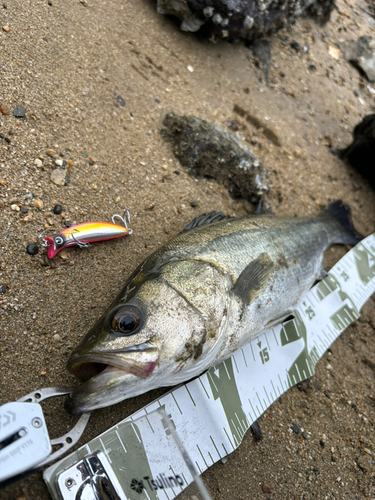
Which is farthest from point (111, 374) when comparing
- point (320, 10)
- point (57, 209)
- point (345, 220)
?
point (320, 10)

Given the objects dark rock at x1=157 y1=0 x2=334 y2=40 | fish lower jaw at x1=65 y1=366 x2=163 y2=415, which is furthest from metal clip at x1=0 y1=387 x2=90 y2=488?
dark rock at x1=157 y1=0 x2=334 y2=40

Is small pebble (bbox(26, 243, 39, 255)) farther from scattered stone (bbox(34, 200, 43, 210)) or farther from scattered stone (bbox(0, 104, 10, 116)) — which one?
scattered stone (bbox(0, 104, 10, 116))

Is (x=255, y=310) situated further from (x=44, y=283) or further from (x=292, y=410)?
(x=44, y=283)

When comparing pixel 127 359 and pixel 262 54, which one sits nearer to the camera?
pixel 127 359

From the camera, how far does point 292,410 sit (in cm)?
267

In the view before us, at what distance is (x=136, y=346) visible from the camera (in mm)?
1688

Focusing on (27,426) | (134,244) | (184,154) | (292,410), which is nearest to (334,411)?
(292,410)

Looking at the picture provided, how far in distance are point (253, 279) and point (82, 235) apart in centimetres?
124

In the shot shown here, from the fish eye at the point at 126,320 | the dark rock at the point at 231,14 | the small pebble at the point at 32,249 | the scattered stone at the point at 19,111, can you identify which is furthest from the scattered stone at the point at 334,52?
the fish eye at the point at 126,320

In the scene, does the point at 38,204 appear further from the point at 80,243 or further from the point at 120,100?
the point at 120,100

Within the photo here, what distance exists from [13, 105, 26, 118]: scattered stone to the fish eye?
5.76ft

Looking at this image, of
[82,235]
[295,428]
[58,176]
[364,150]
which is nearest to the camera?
[82,235]

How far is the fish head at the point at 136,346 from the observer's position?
1629 mm

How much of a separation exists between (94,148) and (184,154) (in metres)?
0.86
